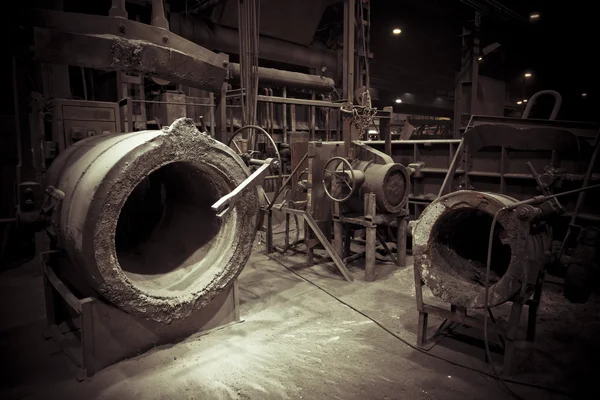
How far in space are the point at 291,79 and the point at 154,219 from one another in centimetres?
571

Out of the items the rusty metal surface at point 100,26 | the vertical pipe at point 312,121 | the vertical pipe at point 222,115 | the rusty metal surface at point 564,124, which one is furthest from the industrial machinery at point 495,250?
the vertical pipe at point 312,121

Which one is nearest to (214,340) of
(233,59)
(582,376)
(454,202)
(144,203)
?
(144,203)

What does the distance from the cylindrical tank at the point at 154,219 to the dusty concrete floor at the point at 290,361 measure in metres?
0.46

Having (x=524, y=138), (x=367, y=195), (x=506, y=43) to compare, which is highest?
(x=506, y=43)

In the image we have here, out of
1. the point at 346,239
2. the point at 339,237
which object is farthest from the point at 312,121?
the point at 339,237

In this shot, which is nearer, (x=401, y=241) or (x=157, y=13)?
(x=157, y=13)

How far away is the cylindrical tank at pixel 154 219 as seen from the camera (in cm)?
275

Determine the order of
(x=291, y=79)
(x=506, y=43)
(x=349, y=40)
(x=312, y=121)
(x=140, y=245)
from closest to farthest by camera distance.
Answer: (x=140, y=245) < (x=349, y=40) < (x=291, y=79) < (x=312, y=121) < (x=506, y=43)

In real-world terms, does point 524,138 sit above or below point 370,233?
above

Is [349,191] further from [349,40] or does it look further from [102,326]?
[102,326]

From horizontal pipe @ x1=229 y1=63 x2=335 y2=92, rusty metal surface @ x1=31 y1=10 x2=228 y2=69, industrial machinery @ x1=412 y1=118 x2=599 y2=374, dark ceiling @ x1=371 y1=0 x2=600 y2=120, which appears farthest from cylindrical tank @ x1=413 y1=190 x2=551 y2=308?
dark ceiling @ x1=371 y1=0 x2=600 y2=120

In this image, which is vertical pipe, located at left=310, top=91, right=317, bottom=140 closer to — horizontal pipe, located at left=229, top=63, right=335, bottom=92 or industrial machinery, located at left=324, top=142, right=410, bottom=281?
horizontal pipe, located at left=229, top=63, right=335, bottom=92

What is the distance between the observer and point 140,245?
4.08 metres

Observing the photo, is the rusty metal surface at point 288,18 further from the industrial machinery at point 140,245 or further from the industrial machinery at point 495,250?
the industrial machinery at point 495,250
